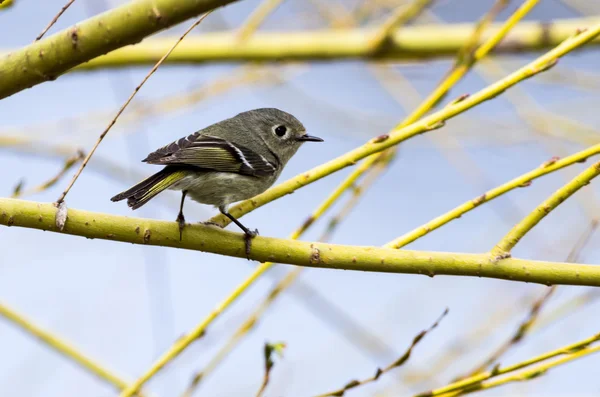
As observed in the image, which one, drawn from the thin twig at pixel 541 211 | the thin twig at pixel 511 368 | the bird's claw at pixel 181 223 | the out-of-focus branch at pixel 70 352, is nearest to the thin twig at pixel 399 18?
the thin twig at pixel 541 211

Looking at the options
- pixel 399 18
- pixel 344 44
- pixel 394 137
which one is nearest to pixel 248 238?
pixel 394 137

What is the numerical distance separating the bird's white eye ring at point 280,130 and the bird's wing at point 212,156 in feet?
0.84

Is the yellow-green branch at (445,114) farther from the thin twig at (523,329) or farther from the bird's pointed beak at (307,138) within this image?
the bird's pointed beak at (307,138)

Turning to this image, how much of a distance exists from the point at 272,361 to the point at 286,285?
27 centimetres

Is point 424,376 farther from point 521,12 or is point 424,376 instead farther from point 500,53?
point 500,53

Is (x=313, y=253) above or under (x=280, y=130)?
under

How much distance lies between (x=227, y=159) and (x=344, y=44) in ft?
4.53

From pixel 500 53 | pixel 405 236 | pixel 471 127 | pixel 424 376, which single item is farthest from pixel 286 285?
pixel 500 53

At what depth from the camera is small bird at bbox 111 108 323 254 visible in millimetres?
2414

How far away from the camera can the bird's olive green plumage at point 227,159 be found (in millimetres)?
2422

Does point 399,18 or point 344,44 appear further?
point 344,44

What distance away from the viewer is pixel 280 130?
121 inches

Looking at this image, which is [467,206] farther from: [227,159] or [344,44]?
[344,44]

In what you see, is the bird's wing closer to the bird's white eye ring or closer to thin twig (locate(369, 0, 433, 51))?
the bird's white eye ring
